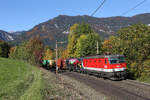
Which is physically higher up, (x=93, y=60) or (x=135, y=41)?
(x=135, y=41)

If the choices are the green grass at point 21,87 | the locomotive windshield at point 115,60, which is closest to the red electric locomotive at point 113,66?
the locomotive windshield at point 115,60

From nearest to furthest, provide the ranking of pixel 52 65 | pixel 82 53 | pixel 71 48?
pixel 82 53 → pixel 71 48 → pixel 52 65

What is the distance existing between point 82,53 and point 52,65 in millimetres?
18384

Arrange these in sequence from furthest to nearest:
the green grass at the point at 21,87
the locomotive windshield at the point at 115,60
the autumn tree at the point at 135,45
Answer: the autumn tree at the point at 135,45, the locomotive windshield at the point at 115,60, the green grass at the point at 21,87

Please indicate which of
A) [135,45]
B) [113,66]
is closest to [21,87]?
[113,66]

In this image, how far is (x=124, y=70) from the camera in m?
23.8

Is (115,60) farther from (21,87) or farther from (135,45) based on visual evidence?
(21,87)

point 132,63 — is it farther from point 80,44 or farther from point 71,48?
point 71,48

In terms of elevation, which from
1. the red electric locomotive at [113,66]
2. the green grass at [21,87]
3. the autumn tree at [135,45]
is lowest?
the green grass at [21,87]

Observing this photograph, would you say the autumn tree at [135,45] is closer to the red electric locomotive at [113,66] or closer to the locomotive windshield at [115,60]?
the red electric locomotive at [113,66]

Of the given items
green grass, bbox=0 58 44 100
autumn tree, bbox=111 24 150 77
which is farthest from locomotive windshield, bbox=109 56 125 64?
green grass, bbox=0 58 44 100

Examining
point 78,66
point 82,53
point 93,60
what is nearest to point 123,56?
point 93,60

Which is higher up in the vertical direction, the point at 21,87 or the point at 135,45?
the point at 135,45

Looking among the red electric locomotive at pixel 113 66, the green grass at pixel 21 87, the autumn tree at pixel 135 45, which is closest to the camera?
the green grass at pixel 21 87
